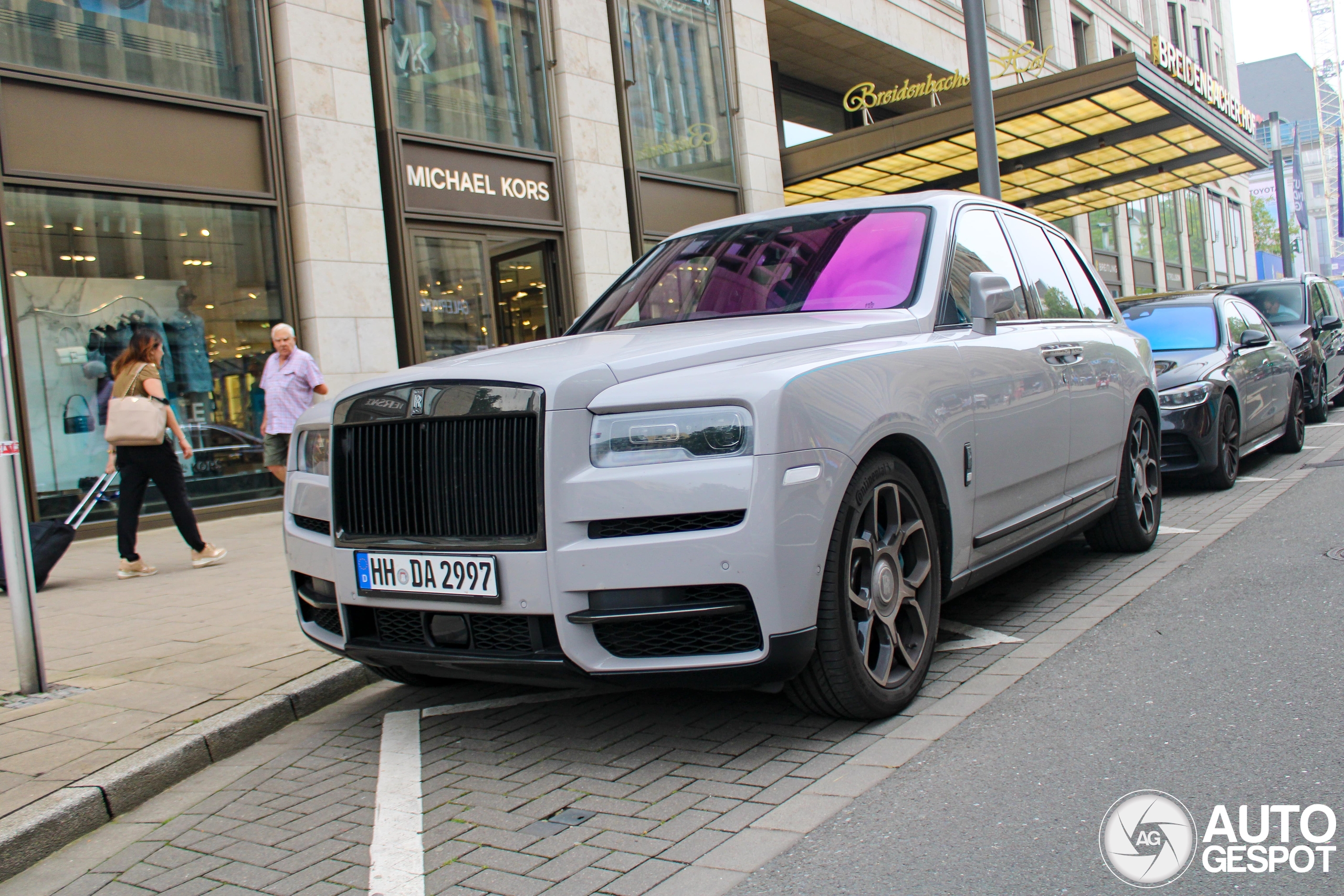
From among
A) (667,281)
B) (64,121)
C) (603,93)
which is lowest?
(667,281)

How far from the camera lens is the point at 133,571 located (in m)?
7.93

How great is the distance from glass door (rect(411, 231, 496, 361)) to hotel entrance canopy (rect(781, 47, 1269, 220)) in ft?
24.8

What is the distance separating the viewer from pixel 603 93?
14.6 m

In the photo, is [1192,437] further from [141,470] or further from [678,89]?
[678,89]

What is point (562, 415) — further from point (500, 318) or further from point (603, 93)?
point (603, 93)

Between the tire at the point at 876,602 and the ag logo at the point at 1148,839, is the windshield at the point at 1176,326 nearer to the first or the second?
the tire at the point at 876,602

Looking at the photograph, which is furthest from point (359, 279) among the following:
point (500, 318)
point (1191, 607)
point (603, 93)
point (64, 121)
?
point (1191, 607)

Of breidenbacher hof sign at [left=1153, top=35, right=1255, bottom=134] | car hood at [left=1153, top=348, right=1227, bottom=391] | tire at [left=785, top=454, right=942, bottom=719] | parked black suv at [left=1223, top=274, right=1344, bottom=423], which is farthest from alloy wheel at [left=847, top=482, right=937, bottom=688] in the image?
breidenbacher hof sign at [left=1153, top=35, right=1255, bottom=134]

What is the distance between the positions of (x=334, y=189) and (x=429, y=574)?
880 centimetres

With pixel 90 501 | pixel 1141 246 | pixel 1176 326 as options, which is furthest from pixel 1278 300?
pixel 1141 246

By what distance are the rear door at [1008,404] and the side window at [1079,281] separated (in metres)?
0.83

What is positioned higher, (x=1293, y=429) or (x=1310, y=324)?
(x=1310, y=324)

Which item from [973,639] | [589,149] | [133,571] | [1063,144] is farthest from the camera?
[1063,144]

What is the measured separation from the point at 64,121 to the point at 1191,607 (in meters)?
9.23
